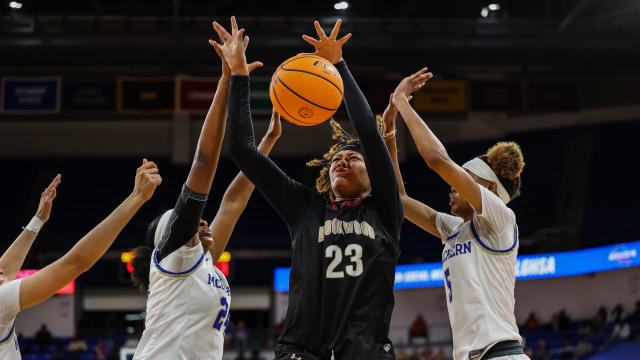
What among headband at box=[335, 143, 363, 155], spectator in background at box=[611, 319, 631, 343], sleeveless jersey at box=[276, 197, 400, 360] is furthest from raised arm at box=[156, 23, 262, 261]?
spectator in background at box=[611, 319, 631, 343]

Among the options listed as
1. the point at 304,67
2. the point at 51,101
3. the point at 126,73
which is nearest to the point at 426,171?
the point at 126,73

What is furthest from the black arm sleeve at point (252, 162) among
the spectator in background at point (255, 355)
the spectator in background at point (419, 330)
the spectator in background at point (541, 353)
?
the spectator in background at point (419, 330)

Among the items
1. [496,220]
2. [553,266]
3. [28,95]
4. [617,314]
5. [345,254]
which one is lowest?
[617,314]

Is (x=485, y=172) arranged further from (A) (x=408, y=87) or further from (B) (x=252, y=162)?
(B) (x=252, y=162)

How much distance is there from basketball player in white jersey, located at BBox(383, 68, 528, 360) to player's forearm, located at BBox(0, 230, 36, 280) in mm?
2552

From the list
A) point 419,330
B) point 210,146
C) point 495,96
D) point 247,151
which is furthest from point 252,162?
point 419,330

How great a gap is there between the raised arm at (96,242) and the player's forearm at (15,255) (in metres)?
1.06

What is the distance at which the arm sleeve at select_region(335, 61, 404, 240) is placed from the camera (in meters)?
3.33

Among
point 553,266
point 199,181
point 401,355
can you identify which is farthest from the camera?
point 553,266

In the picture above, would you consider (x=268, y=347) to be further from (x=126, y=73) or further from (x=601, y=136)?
(x=601, y=136)

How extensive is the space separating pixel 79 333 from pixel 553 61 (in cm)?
1577

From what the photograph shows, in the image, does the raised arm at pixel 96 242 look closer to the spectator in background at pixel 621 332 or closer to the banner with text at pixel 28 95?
the banner with text at pixel 28 95

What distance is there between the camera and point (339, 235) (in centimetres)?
333

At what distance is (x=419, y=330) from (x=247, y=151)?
18854 millimetres
